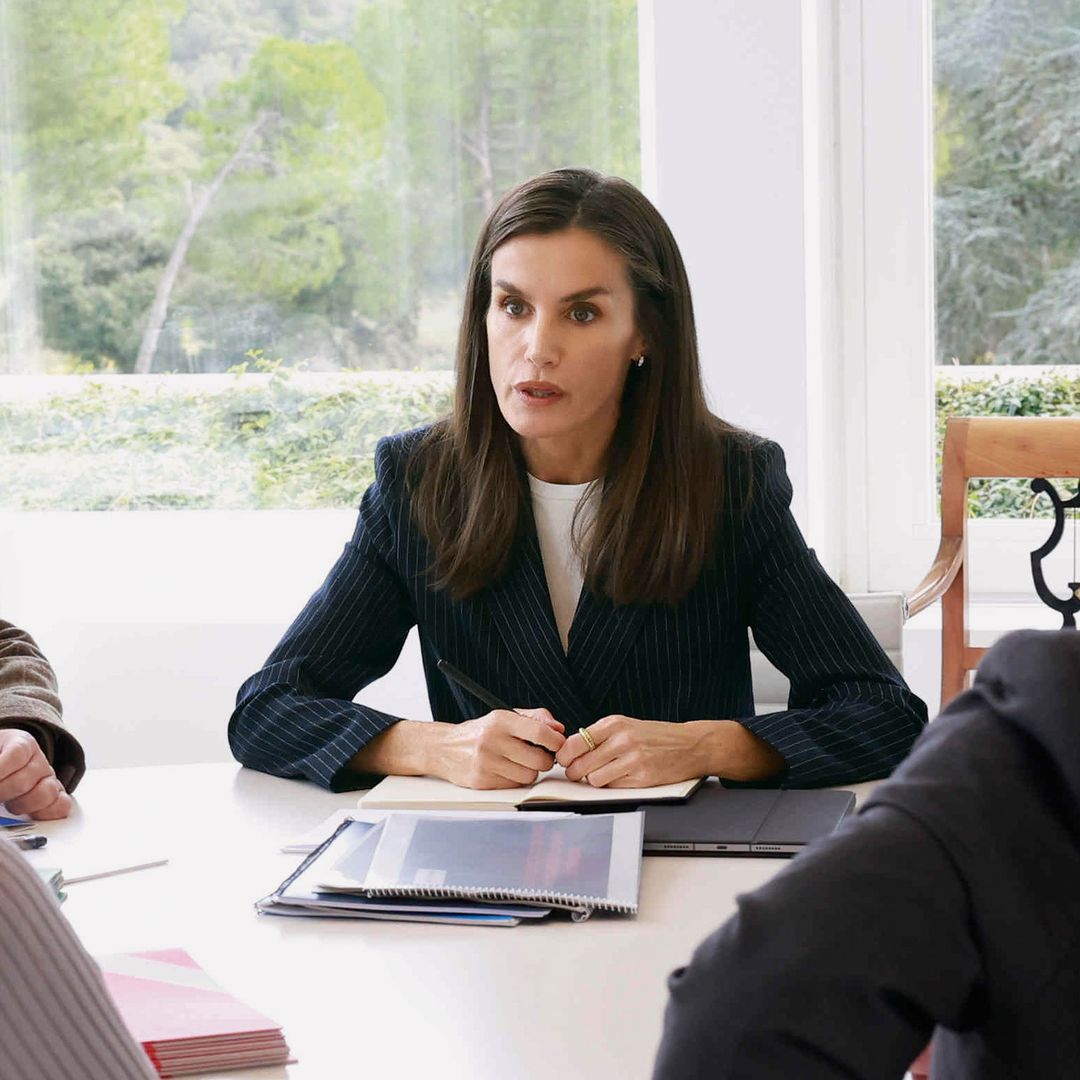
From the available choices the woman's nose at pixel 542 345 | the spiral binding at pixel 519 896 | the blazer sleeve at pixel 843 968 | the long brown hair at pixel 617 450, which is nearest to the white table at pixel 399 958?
the spiral binding at pixel 519 896

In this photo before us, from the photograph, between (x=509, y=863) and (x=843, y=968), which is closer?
(x=843, y=968)

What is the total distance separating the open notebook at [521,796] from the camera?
1.45 metres

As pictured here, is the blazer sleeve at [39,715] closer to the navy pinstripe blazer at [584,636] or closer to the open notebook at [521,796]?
the navy pinstripe blazer at [584,636]

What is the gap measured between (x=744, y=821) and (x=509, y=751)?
0.26 m

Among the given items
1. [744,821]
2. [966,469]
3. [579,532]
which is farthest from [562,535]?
[966,469]

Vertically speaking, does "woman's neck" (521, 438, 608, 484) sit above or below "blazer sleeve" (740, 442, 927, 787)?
above

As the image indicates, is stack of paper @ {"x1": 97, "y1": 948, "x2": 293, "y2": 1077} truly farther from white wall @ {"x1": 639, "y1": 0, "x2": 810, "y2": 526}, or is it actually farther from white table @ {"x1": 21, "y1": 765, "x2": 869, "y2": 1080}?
white wall @ {"x1": 639, "y1": 0, "x2": 810, "y2": 526}

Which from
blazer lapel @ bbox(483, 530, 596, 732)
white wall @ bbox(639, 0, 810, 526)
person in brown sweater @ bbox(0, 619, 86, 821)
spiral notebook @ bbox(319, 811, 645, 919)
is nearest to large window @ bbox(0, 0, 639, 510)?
white wall @ bbox(639, 0, 810, 526)

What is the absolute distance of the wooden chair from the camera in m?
2.31

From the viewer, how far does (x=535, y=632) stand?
1862 mm

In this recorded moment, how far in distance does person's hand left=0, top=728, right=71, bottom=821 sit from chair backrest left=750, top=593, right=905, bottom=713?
88 centimetres

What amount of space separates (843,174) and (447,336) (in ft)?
2.94

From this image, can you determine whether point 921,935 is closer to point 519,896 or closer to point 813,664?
point 519,896

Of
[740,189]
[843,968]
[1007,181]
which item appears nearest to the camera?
[843,968]
